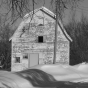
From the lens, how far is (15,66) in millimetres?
23359

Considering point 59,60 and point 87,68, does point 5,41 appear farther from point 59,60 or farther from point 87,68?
point 87,68

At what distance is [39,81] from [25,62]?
13.8 m

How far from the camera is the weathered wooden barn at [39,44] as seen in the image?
22750mm

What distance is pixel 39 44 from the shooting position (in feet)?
75.3

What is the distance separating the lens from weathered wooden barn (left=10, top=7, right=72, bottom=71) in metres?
22.8

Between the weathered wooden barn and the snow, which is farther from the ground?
the weathered wooden barn

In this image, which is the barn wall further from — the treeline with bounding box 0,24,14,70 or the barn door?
the treeline with bounding box 0,24,14,70

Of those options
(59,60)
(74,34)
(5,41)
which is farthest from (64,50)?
(5,41)

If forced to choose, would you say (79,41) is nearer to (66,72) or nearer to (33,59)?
(33,59)

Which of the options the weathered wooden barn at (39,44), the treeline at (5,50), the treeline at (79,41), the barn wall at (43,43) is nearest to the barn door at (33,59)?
the weathered wooden barn at (39,44)

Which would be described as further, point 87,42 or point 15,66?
point 87,42

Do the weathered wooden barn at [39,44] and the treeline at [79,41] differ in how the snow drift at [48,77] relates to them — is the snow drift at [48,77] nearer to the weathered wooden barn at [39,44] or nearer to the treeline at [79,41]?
the weathered wooden barn at [39,44]

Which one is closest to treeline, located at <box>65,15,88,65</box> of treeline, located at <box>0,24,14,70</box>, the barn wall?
the barn wall

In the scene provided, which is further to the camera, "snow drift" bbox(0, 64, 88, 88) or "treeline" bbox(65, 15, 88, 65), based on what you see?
"treeline" bbox(65, 15, 88, 65)
